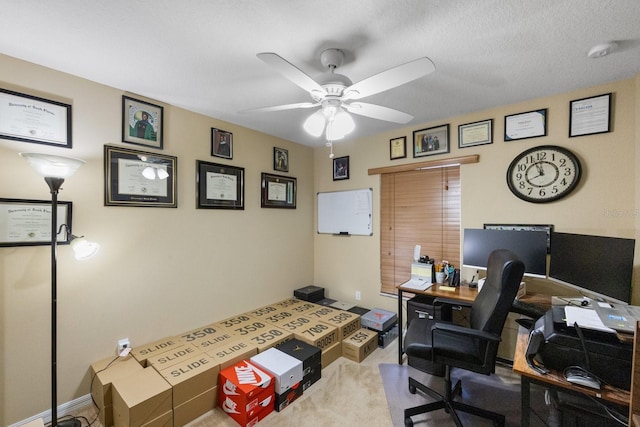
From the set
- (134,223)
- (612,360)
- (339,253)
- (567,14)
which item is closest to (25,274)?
(134,223)

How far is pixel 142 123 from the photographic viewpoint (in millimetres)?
2209

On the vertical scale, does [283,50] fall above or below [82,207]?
above

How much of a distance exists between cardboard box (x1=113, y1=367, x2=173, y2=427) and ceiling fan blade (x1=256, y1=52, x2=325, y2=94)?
2001 mm

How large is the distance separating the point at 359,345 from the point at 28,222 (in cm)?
268

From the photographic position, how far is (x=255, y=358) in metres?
2.09

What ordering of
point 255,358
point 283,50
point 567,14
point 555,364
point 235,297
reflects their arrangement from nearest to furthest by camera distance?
point 555,364
point 567,14
point 283,50
point 255,358
point 235,297

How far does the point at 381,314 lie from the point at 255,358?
1.50 metres

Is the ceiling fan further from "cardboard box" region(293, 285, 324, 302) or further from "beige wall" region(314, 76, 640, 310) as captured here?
"cardboard box" region(293, 285, 324, 302)

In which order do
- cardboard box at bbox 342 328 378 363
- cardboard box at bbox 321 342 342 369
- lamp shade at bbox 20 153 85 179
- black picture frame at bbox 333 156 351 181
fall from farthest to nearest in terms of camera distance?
1. black picture frame at bbox 333 156 351 181
2. cardboard box at bbox 342 328 378 363
3. cardboard box at bbox 321 342 342 369
4. lamp shade at bbox 20 153 85 179

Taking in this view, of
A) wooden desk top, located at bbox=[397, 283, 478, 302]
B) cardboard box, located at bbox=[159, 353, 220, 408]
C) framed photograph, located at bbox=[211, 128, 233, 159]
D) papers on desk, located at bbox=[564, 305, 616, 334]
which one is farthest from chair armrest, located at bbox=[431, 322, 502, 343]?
framed photograph, located at bbox=[211, 128, 233, 159]

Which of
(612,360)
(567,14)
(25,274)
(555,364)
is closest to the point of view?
(612,360)

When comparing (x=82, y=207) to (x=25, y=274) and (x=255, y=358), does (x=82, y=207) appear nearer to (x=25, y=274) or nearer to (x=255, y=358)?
(x=25, y=274)

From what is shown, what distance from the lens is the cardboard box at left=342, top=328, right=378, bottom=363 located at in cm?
248

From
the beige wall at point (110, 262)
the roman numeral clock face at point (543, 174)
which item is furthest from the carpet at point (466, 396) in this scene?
the beige wall at point (110, 262)
